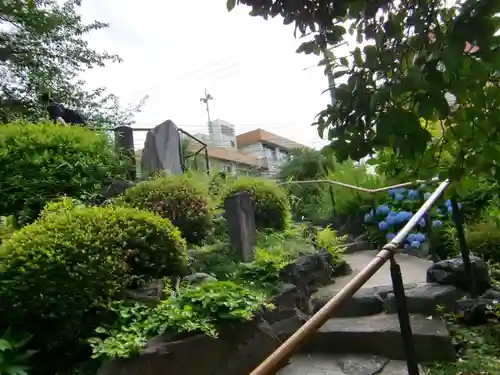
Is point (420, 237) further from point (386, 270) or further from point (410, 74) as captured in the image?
point (410, 74)

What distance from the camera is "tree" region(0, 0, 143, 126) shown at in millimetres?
7578

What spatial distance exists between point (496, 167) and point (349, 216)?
17.8 feet

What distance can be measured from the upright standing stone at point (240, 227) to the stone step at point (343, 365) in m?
0.98

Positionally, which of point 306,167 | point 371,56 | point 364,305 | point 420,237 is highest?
point 306,167

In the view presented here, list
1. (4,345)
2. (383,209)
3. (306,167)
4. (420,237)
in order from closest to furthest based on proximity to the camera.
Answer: (4,345), (420,237), (383,209), (306,167)

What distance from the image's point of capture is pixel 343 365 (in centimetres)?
264

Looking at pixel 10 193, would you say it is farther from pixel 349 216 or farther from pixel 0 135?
pixel 349 216

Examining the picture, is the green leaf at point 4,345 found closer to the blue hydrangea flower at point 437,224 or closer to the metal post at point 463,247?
the metal post at point 463,247

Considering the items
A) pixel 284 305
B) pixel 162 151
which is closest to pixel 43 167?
pixel 162 151

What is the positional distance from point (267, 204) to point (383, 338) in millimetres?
2116

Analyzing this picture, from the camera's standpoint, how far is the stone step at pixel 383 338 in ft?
8.14

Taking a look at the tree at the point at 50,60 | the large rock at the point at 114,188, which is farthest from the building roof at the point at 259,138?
the large rock at the point at 114,188

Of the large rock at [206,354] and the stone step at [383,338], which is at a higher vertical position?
the large rock at [206,354]

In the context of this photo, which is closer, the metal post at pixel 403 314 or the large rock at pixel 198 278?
the metal post at pixel 403 314
